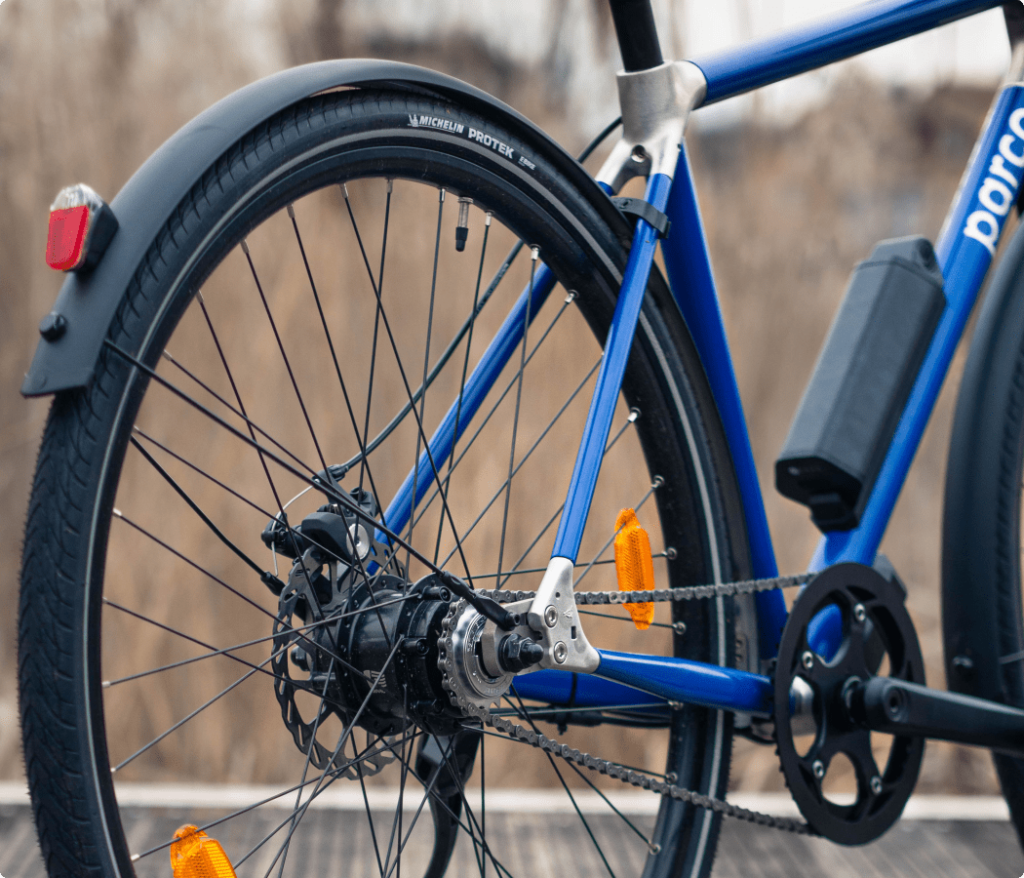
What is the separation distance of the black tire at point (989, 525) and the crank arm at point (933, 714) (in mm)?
46

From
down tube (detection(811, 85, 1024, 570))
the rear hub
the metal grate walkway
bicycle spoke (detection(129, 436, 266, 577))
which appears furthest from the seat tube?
the metal grate walkway

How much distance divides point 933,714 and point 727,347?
404 mm

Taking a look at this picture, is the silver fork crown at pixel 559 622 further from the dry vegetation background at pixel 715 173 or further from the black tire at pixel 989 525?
the dry vegetation background at pixel 715 173

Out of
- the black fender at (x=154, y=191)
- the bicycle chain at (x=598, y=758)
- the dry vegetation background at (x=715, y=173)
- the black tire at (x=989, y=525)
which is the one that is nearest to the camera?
the black fender at (x=154, y=191)

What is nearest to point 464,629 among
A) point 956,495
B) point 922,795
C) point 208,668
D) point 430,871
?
point 430,871

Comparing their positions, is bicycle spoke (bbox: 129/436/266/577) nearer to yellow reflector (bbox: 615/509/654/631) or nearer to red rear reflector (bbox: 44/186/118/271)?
red rear reflector (bbox: 44/186/118/271)

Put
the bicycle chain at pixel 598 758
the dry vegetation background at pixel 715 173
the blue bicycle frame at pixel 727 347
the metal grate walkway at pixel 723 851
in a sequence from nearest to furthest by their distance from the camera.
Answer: the bicycle chain at pixel 598 758
the blue bicycle frame at pixel 727 347
the metal grate walkway at pixel 723 851
the dry vegetation background at pixel 715 173

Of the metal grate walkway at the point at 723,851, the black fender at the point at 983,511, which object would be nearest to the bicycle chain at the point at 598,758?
the black fender at the point at 983,511

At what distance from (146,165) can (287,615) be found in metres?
0.32

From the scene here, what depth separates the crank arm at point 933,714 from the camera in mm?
913

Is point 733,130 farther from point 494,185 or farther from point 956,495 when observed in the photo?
point 494,185

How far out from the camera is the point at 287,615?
71 centimetres

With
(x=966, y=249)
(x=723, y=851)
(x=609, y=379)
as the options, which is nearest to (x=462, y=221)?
(x=609, y=379)

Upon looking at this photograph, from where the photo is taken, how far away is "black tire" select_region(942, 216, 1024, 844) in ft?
3.44
